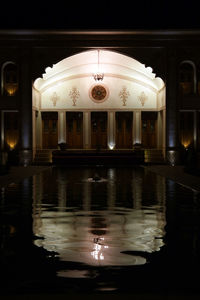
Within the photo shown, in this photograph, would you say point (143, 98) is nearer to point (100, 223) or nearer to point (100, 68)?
point (100, 68)

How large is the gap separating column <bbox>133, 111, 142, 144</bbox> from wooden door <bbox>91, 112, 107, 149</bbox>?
2049 mm

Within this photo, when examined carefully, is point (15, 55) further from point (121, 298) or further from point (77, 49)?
point (121, 298)

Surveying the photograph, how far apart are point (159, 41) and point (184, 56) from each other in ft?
5.74

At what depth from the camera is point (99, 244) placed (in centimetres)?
Result: 683

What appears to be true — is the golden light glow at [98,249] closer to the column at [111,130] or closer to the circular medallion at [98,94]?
the column at [111,130]

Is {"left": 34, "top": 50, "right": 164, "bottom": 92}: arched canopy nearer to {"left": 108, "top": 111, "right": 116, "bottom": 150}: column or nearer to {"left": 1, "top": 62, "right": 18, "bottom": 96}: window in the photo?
{"left": 1, "top": 62, "right": 18, "bottom": 96}: window

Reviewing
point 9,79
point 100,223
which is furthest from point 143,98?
point 100,223

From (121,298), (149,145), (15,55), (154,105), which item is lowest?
(121,298)

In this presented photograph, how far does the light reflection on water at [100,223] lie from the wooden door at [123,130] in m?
22.4

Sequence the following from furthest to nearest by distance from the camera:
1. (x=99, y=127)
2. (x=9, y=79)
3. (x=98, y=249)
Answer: (x=99, y=127) → (x=9, y=79) → (x=98, y=249)

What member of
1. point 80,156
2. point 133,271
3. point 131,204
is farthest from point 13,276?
point 80,156

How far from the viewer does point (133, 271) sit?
5.27 metres

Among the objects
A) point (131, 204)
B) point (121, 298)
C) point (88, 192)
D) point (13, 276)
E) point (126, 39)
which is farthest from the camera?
point (126, 39)

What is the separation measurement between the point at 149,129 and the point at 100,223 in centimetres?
2934
